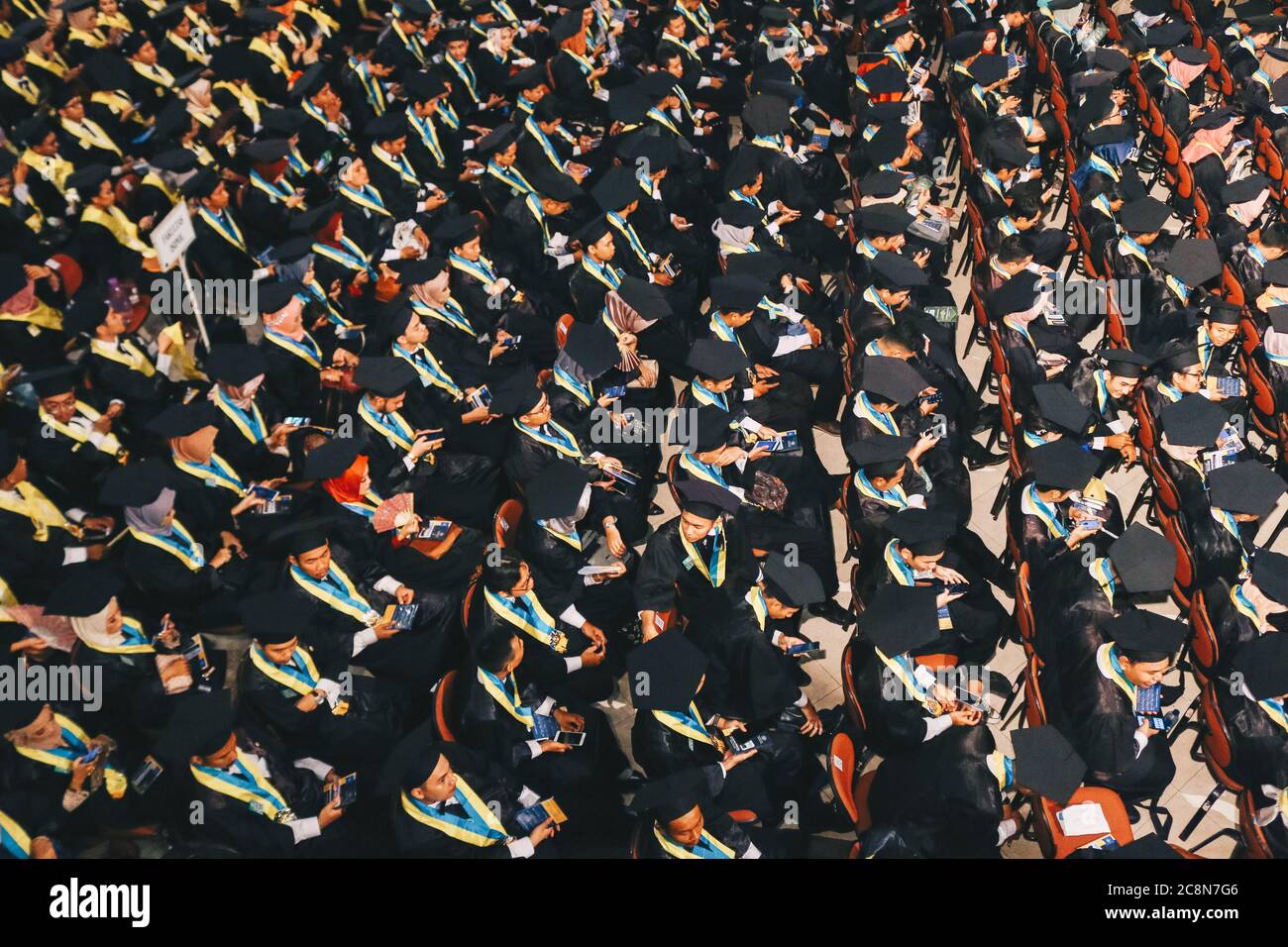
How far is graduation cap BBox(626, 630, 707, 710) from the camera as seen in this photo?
12.9 ft

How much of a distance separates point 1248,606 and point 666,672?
273 cm

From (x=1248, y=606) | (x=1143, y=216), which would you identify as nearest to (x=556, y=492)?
(x=1248, y=606)

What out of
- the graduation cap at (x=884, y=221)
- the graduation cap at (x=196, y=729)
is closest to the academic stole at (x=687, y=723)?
the graduation cap at (x=196, y=729)

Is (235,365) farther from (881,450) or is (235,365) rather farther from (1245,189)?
(1245,189)

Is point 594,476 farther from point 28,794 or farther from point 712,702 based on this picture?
point 28,794

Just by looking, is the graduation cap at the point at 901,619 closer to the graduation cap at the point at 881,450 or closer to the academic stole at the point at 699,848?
the graduation cap at the point at 881,450

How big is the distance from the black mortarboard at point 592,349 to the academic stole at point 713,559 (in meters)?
1.29

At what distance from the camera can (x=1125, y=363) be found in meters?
5.42

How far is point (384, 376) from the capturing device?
17.4ft

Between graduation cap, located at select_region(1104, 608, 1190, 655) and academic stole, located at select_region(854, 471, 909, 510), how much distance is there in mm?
1178

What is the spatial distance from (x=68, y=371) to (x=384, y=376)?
6.49ft

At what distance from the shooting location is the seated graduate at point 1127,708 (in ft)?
13.1

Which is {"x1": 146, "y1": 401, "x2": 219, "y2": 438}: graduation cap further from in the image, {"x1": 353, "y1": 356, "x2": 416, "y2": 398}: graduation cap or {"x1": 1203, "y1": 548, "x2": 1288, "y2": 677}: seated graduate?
{"x1": 1203, "y1": 548, "x2": 1288, "y2": 677}: seated graduate
